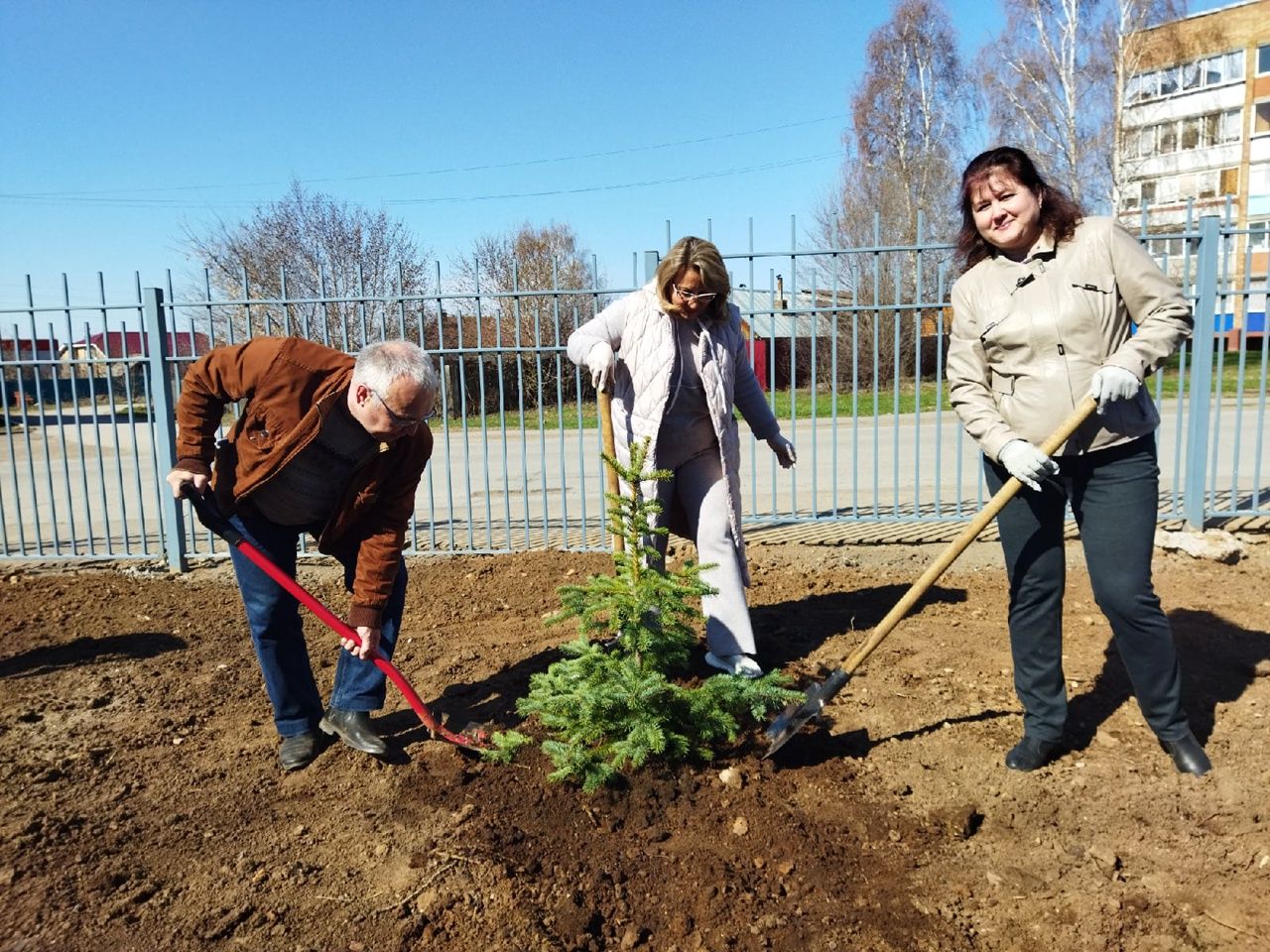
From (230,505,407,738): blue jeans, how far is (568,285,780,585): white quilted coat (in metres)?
0.99

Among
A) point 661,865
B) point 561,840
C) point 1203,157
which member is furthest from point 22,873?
point 1203,157

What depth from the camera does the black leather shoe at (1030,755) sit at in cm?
311

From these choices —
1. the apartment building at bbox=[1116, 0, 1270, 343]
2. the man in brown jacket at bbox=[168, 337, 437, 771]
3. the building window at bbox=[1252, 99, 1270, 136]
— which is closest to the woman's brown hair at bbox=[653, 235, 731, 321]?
the man in brown jacket at bbox=[168, 337, 437, 771]

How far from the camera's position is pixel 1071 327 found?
9.04 feet

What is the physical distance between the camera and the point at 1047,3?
2369cm

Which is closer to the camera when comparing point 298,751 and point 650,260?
point 298,751

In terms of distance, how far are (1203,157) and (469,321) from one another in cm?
2760

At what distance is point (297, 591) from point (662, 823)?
1.35 metres

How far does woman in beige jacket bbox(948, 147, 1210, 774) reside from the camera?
272 centimetres

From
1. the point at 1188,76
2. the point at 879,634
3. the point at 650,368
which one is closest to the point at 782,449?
the point at 650,368

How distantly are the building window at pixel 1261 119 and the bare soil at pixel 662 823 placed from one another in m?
32.8

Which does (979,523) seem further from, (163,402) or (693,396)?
(163,402)

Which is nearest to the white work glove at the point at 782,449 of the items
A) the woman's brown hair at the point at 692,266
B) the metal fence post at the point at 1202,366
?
the woman's brown hair at the point at 692,266

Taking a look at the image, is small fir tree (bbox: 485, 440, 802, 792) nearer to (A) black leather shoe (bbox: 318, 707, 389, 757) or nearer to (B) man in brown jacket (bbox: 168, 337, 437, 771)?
(A) black leather shoe (bbox: 318, 707, 389, 757)
